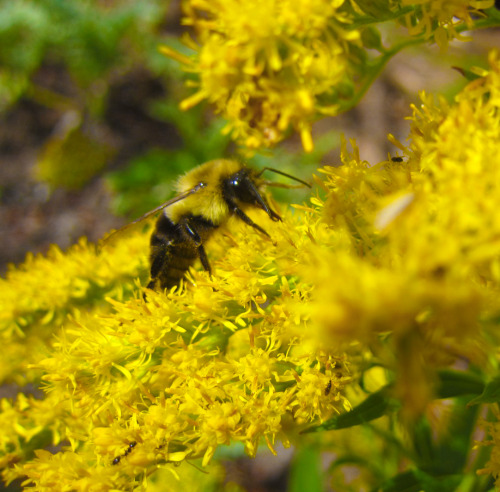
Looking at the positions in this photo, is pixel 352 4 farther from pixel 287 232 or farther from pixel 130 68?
pixel 130 68

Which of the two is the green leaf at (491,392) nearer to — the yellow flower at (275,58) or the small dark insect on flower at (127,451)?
the yellow flower at (275,58)

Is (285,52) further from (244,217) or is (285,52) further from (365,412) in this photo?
(365,412)

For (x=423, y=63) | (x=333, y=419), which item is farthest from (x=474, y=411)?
(x=423, y=63)

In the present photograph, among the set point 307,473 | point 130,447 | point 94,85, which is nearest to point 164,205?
point 130,447

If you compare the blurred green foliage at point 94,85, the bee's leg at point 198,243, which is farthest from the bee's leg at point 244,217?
the blurred green foliage at point 94,85

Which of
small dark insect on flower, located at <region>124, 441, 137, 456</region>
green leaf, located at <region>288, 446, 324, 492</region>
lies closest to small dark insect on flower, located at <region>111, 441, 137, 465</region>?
small dark insect on flower, located at <region>124, 441, 137, 456</region>

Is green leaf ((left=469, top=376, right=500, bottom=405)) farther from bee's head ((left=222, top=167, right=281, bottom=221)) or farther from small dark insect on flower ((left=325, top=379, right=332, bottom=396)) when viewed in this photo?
bee's head ((left=222, top=167, right=281, bottom=221))
